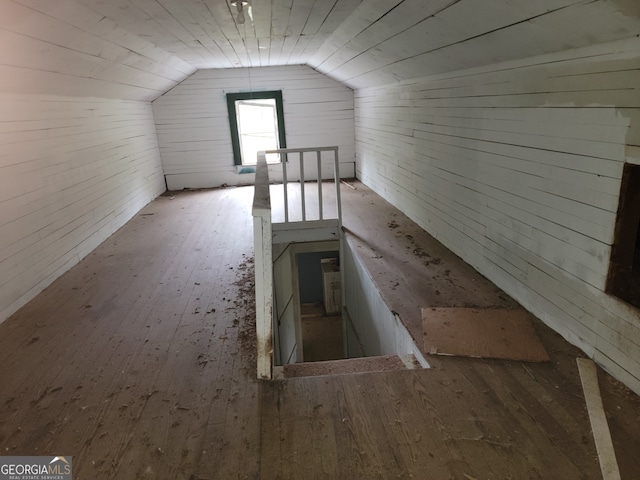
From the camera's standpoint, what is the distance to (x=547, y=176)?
2.27m

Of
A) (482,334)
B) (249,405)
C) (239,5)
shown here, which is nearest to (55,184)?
(239,5)

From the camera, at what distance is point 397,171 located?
5.12 meters

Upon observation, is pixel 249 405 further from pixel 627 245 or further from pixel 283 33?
pixel 283 33

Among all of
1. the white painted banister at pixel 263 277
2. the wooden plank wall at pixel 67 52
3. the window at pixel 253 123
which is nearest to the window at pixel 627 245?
the white painted banister at pixel 263 277

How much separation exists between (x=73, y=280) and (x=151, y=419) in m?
2.16

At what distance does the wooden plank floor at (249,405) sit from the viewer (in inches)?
60.3

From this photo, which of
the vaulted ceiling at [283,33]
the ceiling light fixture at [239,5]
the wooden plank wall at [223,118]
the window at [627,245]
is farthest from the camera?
the wooden plank wall at [223,118]

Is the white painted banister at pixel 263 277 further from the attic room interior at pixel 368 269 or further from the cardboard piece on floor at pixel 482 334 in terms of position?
the cardboard piece on floor at pixel 482 334

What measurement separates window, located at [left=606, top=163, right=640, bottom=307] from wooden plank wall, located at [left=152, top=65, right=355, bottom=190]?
587 cm

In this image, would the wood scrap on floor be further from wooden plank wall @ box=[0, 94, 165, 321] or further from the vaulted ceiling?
wooden plank wall @ box=[0, 94, 165, 321]

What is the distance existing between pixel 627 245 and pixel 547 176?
1.97 feet

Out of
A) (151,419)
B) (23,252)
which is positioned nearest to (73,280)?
(23,252)

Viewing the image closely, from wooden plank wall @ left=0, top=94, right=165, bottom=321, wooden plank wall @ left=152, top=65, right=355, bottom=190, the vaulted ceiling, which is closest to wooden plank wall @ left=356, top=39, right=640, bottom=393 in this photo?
the vaulted ceiling

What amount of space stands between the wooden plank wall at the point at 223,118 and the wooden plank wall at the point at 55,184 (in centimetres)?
149
